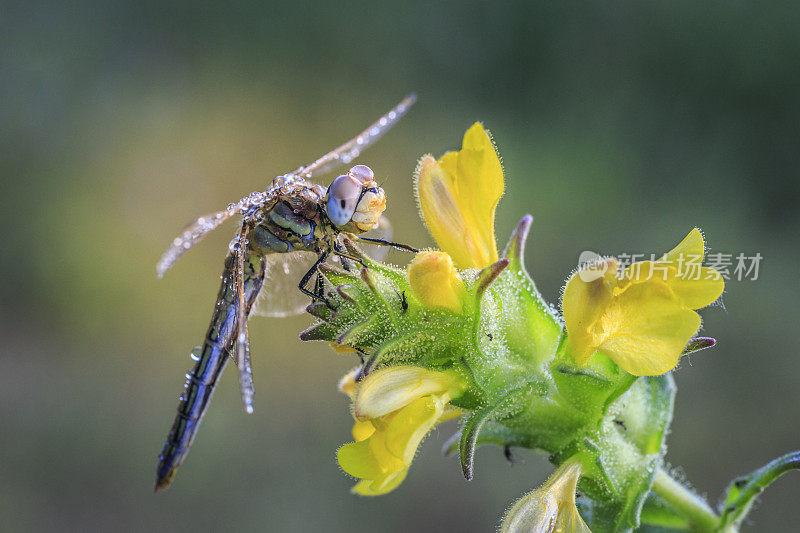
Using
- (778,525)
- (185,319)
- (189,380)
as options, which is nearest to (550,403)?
(189,380)

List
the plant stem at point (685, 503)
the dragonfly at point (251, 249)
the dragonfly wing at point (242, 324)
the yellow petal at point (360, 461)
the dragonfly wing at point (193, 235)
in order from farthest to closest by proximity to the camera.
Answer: the dragonfly wing at point (193, 235) → the dragonfly at point (251, 249) → the dragonfly wing at point (242, 324) → the plant stem at point (685, 503) → the yellow petal at point (360, 461)

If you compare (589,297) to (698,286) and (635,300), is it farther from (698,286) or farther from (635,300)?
(698,286)

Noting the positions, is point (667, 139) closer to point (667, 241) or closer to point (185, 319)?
point (667, 241)

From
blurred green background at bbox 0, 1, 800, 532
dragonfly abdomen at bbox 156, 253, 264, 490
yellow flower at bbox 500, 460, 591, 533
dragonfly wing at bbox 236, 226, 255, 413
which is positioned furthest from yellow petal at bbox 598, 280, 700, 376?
blurred green background at bbox 0, 1, 800, 532

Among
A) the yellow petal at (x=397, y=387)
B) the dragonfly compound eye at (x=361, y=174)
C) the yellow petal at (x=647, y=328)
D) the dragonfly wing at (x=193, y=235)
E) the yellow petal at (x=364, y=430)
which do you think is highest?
the dragonfly compound eye at (x=361, y=174)

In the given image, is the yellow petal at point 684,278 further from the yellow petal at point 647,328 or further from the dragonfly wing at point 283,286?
the dragonfly wing at point 283,286

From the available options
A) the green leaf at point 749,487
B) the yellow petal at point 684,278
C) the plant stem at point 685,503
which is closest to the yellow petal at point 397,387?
the yellow petal at point 684,278

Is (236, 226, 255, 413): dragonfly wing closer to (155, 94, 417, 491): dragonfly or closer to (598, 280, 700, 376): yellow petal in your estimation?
(155, 94, 417, 491): dragonfly
